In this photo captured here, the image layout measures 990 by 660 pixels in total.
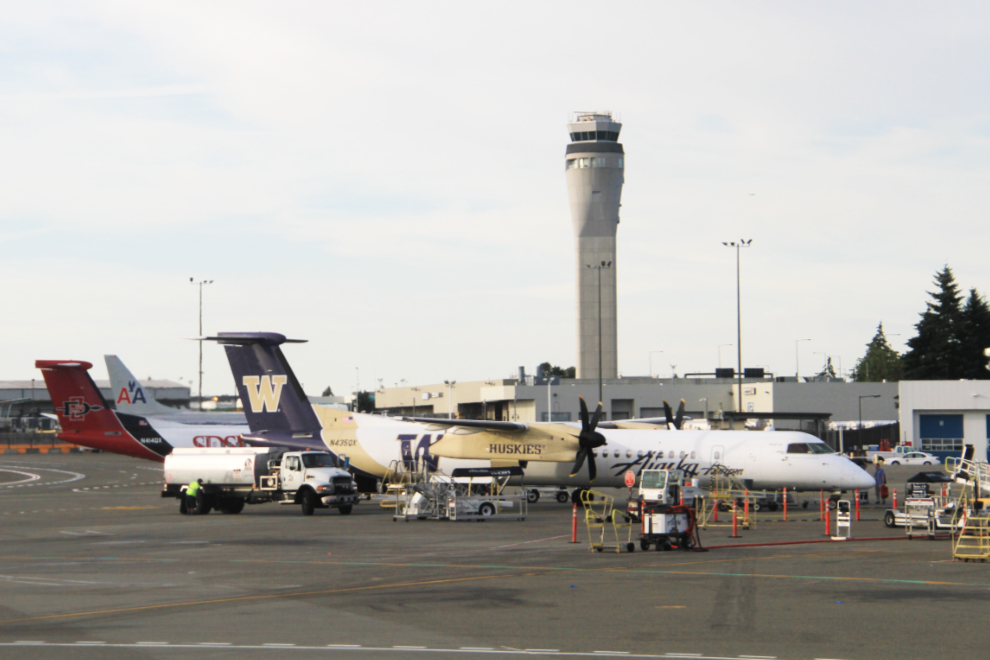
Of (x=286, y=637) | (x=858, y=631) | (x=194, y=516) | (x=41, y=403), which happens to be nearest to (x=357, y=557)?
(x=286, y=637)

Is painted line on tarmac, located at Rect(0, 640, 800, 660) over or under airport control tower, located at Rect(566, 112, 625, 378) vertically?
under

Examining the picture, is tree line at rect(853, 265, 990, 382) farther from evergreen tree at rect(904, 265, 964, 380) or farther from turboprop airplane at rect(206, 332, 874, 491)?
turboprop airplane at rect(206, 332, 874, 491)

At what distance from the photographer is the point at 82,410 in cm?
5862

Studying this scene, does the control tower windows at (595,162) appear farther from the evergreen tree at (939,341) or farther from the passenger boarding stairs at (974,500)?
the passenger boarding stairs at (974,500)

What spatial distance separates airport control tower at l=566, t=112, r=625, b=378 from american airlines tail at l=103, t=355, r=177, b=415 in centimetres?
5975

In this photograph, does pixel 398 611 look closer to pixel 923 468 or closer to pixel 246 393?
pixel 246 393

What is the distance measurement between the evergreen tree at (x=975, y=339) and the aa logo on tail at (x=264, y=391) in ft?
282

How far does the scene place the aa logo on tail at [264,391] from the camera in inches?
1848

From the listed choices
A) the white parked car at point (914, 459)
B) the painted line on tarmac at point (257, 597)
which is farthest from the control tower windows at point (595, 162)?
the painted line on tarmac at point (257, 597)

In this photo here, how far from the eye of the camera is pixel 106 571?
21812 millimetres

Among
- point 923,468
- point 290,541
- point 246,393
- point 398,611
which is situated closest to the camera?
point 398,611

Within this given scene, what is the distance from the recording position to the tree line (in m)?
109

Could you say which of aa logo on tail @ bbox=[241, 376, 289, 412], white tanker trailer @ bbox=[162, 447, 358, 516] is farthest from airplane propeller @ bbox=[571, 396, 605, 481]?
aa logo on tail @ bbox=[241, 376, 289, 412]

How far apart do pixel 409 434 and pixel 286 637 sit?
1213 inches
